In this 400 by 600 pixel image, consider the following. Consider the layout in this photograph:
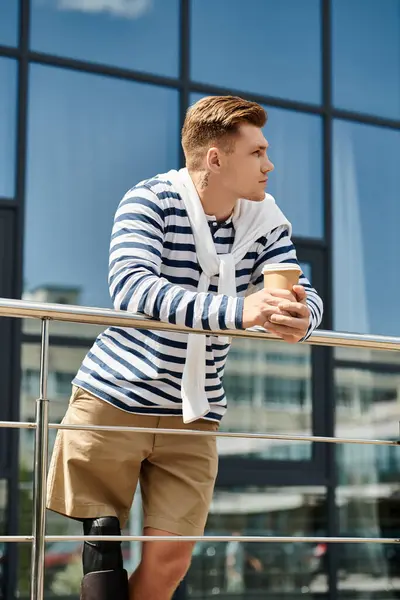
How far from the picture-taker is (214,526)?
16.7 feet

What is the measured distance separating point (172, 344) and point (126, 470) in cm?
31

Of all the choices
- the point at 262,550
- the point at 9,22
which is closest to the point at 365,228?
the point at 262,550

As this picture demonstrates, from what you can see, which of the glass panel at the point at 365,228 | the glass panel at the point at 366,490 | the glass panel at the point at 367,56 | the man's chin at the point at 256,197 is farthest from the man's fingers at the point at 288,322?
the glass panel at the point at 367,56

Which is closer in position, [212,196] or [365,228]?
[212,196]

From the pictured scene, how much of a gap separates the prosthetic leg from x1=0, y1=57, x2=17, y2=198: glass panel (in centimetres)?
289

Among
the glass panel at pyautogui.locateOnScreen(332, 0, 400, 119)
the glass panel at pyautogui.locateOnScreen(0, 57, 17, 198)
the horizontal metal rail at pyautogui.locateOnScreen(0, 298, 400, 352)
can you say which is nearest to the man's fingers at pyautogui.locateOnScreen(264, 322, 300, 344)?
the horizontal metal rail at pyautogui.locateOnScreen(0, 298, 400, 352)

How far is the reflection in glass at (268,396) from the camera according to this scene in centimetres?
526

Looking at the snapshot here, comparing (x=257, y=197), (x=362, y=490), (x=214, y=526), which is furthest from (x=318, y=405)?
(x=257, y=197)

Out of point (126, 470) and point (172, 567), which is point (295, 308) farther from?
point (172, 567)

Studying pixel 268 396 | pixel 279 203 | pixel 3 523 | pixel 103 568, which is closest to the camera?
pixel 103 568

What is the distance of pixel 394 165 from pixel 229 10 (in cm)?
125

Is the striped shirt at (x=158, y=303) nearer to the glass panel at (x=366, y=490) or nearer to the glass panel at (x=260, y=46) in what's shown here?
the glass panel at (x=366, y=490)

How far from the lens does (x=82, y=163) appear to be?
5.24 m

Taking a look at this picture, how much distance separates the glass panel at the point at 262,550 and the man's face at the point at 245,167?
285 cm
